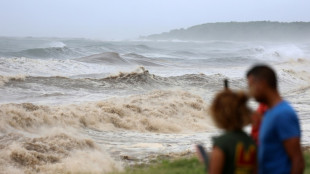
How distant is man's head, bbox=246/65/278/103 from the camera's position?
3262 mm

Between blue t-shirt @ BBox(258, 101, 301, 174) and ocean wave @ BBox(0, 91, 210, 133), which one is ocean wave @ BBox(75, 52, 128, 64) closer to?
ocean wave @ BBox(0, 91, 210, 133)

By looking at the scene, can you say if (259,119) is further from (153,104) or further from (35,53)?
(35,53)

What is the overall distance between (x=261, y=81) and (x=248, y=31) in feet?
515

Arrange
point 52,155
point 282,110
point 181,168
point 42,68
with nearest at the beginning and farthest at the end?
point 282,110
point 181,168
point 52,155
point 42,68

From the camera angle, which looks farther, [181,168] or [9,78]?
[9,78]

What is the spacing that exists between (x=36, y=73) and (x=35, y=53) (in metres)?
19.3

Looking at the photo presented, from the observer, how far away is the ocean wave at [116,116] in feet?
40.5

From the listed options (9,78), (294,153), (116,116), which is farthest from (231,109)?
(9,78)

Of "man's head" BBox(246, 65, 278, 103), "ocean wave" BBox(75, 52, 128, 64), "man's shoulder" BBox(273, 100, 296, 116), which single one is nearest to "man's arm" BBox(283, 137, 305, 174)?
"man's shoulder" BBox(273, 100, 296, 116)

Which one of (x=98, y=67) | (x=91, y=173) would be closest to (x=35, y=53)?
(x=98, y=67)

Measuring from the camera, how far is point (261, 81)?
129 inches

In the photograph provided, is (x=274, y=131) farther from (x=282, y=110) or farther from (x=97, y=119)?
(x=97, y=119)

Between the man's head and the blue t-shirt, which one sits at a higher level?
the man's head

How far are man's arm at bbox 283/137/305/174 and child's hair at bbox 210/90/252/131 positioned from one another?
345 mm
